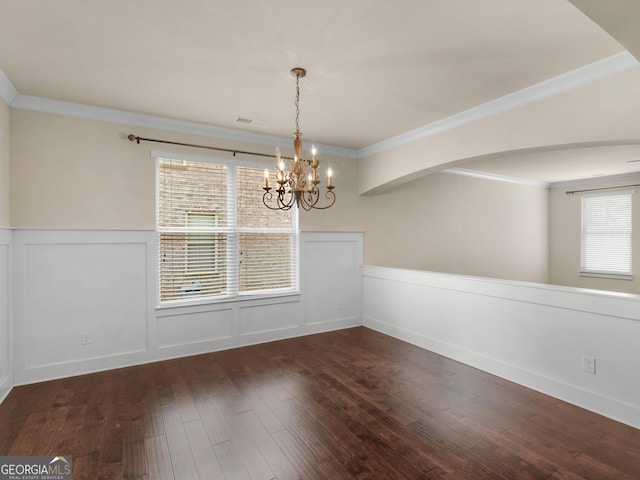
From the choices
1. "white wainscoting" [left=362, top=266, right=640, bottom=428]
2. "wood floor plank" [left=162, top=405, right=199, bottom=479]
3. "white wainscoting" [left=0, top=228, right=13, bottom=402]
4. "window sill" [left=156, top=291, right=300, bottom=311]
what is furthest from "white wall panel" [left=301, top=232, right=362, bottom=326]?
"white wainscoting" [left=0, top=228, right=13, bottom=402]

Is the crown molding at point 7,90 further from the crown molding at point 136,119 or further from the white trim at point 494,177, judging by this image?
the white trim at point 494,177

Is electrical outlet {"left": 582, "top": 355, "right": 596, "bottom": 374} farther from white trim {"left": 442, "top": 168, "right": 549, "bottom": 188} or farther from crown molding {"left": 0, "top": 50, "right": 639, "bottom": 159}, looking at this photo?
white trim {"left": 442, "top": 168, "right": 549, "bottom": 188}

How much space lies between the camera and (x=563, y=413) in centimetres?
267

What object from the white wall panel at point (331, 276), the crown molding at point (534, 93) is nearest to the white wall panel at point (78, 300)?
the white wall panel at point (331, 276)

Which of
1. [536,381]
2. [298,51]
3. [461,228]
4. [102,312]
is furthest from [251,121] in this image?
[461,228]

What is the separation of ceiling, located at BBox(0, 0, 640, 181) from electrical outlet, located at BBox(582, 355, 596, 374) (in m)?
2.31

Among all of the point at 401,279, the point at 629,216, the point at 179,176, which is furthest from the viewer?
the point at 629,216

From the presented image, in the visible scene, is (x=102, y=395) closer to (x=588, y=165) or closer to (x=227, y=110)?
(x=227, y=110)

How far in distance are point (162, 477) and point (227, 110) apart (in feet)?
10.4

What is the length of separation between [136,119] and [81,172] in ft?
2.60

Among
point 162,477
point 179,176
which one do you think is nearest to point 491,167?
point 179,176

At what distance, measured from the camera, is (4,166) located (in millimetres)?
3057

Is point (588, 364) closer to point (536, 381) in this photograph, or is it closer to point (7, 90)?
point (536, 381)

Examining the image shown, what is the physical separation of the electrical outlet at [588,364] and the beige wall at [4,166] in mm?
5032
